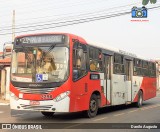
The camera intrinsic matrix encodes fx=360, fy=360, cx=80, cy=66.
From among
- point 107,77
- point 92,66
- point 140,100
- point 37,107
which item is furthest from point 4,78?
point 37,107

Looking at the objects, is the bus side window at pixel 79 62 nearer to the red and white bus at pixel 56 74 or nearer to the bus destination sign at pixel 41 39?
the red and white bus at pixel 56 74

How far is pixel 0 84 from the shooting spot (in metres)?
26.9

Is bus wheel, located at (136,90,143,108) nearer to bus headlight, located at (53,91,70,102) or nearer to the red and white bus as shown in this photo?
the red and white bus

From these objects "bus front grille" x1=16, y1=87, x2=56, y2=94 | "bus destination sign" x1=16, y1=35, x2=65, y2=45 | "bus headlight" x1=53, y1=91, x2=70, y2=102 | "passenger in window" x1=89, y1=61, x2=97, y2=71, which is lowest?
"bus headlight" x1=53, y1=91, x2=70, y2=102

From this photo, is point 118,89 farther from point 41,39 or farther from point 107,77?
point 41,39

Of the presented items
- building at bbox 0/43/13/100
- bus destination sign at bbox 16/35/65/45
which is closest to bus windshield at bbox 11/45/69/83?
bus destination sign at bbox 16/35/65/45

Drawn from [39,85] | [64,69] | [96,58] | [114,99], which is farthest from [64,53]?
[114,99]

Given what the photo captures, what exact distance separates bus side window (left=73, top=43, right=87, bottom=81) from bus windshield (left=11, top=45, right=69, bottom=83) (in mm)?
445

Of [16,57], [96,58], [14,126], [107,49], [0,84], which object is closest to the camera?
[14,126]

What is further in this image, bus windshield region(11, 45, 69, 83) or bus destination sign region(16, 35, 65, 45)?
bus destination sign region(16, 35, 65, 45)

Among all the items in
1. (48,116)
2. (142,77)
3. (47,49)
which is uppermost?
(47,49)

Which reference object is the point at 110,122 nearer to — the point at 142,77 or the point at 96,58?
the point at 96,58

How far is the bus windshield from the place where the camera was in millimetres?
12414

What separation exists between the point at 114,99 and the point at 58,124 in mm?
4986
